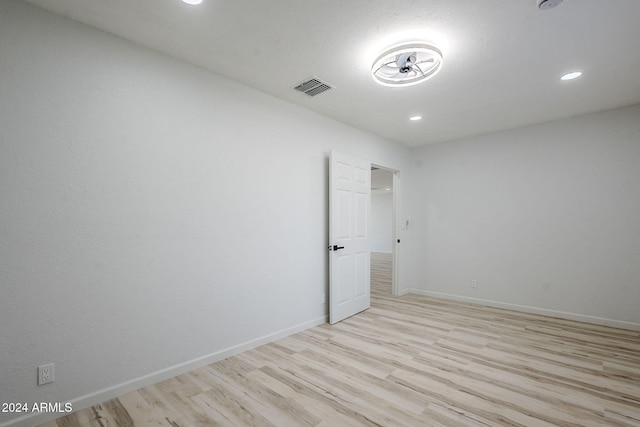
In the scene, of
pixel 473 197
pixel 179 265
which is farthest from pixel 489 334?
pixel 179 265

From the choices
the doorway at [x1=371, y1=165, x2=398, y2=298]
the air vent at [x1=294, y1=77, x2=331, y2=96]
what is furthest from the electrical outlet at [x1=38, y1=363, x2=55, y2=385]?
the doorway at [x1=371, y1=165, x2=398, y2=298]

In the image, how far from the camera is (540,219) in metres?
4.12

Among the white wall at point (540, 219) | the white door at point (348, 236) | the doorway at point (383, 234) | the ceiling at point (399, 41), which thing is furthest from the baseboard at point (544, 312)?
the ceiling at point (399, 41)

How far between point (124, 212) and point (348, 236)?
8.57 ft

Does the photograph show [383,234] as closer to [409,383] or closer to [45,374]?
[409,383]

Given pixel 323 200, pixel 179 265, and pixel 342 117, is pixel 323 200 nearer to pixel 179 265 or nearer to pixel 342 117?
pixel 342 117

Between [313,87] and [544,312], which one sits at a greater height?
[313,87]

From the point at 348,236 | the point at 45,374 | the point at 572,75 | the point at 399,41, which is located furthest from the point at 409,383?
the point at 572,75

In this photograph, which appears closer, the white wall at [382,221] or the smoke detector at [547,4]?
the smoke detector at [547,4]

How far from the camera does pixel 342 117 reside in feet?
12.8

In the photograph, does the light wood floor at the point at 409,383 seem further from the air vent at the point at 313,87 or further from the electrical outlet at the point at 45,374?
the air vent at the point at 313,87

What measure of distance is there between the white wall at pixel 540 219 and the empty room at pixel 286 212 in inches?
1.1

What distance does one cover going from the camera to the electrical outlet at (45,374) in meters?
1.84

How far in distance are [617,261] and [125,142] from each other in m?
5.56
